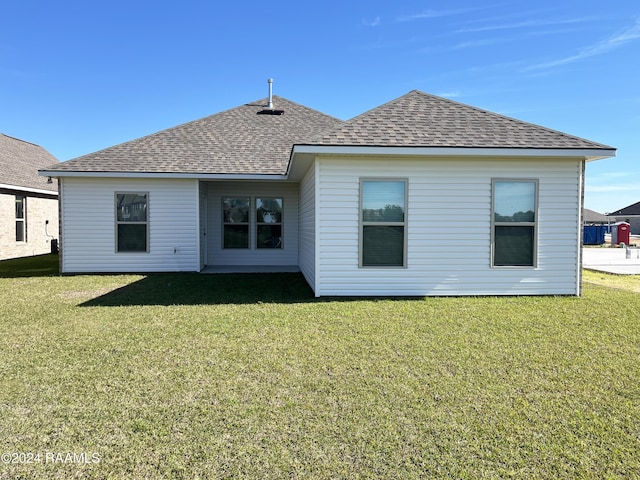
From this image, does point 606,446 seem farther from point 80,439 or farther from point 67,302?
point 67,302

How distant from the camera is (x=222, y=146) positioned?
12031 mm

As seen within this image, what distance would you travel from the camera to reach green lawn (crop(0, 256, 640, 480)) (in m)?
2.34

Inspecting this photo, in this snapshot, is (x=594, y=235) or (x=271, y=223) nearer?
(x=271, y=223)

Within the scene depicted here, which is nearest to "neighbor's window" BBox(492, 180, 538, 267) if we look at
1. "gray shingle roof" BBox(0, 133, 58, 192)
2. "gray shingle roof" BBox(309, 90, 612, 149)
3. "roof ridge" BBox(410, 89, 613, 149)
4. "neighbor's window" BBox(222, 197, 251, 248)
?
"gray shingle roof" BBox(309, 90, 612, 149)

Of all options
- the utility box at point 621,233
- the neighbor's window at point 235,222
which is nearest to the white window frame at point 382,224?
the neighbor's window at point 235,222

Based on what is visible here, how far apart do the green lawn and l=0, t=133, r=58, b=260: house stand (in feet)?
36.4

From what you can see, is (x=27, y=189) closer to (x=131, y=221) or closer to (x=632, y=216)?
(x=131, y=221)

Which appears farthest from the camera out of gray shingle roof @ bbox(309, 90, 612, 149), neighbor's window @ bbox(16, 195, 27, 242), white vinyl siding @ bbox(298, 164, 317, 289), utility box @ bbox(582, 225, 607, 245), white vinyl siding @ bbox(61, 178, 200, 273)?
utility box @ bbox(582, 225, 607, 245)

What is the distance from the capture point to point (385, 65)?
13.6 metres

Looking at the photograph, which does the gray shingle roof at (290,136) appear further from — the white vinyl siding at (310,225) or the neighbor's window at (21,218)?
the neighbor's window at (21,218)

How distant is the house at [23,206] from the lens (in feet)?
48.2

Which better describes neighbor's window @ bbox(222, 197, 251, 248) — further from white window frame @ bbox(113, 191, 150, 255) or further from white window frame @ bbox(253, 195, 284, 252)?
white window frame @ bbox(113, 191, 150, 255)

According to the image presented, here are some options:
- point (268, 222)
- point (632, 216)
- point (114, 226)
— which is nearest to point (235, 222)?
point (268, 222)

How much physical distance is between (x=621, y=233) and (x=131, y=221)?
3240 cm
